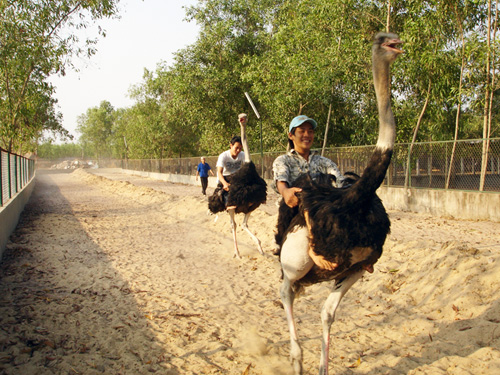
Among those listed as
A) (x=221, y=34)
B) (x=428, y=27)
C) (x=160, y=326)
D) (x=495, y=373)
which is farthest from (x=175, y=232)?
(x=221, y=34)

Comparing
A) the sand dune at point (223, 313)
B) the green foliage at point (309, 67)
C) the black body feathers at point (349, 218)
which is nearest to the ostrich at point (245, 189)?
the sand dune at point (223, 313)

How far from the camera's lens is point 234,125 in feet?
88.8

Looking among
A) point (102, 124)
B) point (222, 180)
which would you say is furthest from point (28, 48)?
point (102, 124)

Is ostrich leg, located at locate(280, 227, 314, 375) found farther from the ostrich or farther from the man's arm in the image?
the man's arm

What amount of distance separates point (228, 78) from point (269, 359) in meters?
22.7

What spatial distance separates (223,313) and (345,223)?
2.52m

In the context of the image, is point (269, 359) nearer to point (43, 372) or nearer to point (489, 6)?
point (43, 372)

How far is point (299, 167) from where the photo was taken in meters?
3.74

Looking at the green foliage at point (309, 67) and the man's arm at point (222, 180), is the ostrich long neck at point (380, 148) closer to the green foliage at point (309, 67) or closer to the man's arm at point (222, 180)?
the man's arm at point (222, 180)

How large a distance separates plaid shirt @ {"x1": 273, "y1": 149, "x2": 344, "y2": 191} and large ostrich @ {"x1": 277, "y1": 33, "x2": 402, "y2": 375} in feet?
1.07

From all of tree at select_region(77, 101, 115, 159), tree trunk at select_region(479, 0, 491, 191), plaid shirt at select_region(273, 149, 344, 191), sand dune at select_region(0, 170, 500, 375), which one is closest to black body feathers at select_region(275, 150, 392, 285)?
plaid shirt at select_region(273, 149, 344, 191)

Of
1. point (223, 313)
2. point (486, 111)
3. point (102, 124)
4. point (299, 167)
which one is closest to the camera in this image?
point (299, 167)

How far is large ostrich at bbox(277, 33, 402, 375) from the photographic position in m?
2.77

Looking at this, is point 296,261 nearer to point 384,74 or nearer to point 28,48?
point 384,74
